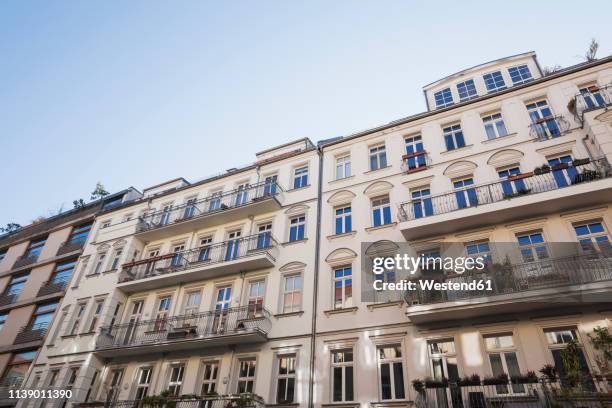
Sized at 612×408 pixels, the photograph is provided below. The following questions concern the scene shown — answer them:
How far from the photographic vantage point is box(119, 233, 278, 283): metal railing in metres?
17.9

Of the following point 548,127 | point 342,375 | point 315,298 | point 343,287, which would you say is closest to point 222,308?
point 315,298

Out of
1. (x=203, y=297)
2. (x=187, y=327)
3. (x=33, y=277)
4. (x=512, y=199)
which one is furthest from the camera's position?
(x=33, y=277)

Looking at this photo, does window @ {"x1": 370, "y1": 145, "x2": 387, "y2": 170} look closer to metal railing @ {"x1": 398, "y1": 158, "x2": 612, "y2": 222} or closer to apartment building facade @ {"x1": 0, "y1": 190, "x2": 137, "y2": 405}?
metal railing @ {"x1": 398, "y1": 158, "x2": 612, "y2": 222}

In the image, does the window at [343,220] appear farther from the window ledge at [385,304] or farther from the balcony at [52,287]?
the balcony at [52,287]

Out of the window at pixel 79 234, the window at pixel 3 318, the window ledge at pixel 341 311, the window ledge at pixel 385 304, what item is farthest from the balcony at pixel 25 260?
the window ledge at pixel 385 304

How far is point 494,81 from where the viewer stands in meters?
20.1

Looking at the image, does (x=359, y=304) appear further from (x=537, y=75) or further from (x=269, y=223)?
(x=537, y=75)

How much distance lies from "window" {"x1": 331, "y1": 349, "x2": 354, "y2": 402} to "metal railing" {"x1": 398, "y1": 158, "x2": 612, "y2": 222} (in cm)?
524

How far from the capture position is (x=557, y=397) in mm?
9859

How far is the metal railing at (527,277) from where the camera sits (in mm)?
11430

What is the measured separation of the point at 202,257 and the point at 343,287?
7.68 metres

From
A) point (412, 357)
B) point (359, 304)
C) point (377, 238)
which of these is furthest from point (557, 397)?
point (377, 238)

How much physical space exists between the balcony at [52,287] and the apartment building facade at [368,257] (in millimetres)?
1156

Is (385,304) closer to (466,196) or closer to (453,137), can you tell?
(466,196)
